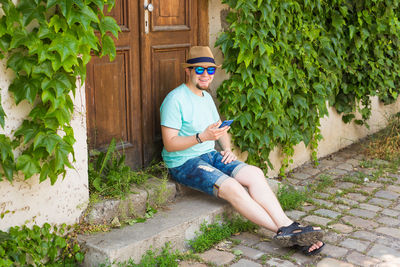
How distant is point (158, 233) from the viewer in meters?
3.56

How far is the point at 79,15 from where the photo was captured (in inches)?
118

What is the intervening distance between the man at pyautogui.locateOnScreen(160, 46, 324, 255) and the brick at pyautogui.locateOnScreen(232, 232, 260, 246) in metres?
0.19

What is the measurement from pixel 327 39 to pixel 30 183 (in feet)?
12.1

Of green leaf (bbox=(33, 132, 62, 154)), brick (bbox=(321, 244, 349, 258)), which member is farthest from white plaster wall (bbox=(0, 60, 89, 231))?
brick (bbox=(321, 244, 349, 258))

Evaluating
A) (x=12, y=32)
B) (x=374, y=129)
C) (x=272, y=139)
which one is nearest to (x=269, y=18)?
(x=272, y=139)

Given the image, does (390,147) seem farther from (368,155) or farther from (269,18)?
(269,18)

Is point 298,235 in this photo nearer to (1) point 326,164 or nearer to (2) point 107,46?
(2) point 107,46

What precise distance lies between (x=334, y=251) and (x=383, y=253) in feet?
1.15

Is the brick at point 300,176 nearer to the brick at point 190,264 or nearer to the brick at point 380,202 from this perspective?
the brick at point 380,202

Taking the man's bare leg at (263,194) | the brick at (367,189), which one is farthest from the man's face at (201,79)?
the brick at (367,189)

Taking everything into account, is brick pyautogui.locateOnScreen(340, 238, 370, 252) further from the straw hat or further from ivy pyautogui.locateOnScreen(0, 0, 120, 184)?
ivy pyautogui.locateOnScreen(0, 0, 120, 184)

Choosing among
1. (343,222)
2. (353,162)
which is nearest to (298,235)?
(343,222)

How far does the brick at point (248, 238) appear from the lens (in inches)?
156

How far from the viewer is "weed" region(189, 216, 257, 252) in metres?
3.80
